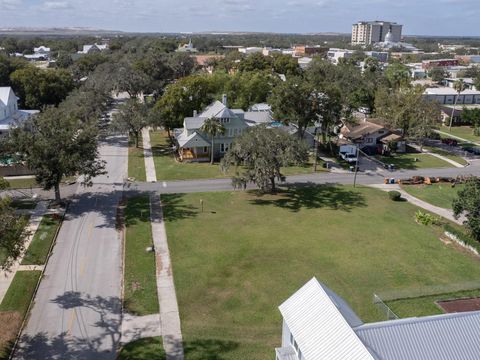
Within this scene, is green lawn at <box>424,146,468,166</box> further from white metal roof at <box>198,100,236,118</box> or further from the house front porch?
the house front porch

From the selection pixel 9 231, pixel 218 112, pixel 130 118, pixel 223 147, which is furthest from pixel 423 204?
pixel 130 118

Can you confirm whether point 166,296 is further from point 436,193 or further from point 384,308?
point 436,193

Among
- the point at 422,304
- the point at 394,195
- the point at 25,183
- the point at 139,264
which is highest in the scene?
the point at 394,195

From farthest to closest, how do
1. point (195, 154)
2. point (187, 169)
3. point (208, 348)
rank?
point (195, 154), point (187, 169), point (208, 348)

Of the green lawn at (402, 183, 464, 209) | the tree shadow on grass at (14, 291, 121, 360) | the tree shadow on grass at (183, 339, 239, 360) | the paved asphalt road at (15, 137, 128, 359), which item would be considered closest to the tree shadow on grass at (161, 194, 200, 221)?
the paved asphalt road at (15, 137, 128, 359)

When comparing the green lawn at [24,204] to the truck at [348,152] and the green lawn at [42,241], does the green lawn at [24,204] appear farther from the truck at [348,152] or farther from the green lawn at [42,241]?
the truck at [348,152]
